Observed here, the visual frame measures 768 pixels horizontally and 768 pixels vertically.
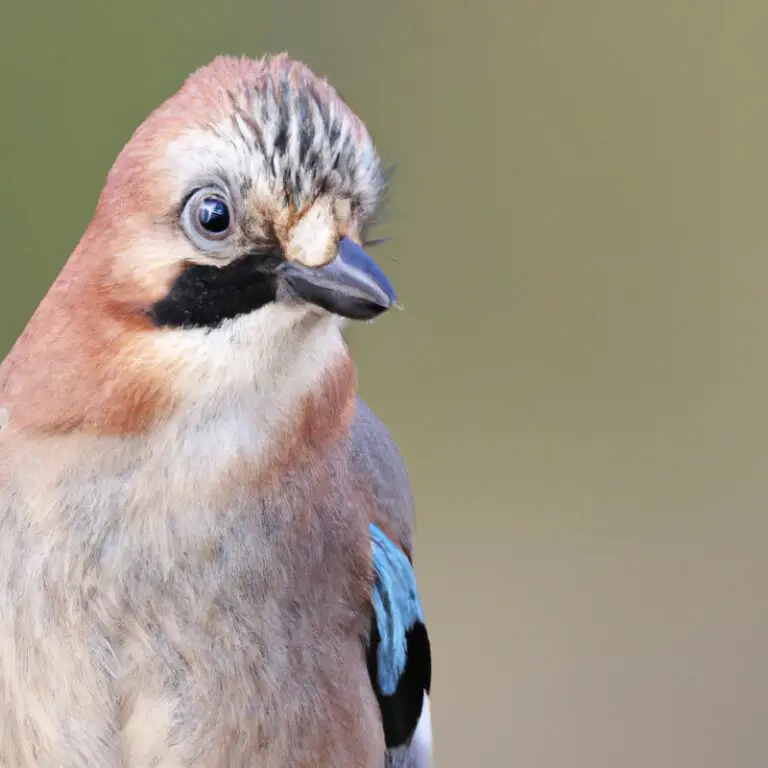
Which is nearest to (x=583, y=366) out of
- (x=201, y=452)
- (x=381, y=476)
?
(x=381, y=476)

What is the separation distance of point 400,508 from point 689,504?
0.95 meters

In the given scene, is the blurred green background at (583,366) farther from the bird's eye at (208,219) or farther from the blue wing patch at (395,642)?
the bird's eye at (208,219)

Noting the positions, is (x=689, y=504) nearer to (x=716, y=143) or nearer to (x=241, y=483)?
(x=716, y=143)

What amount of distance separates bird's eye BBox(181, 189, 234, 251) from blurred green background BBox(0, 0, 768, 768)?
42.5 inches

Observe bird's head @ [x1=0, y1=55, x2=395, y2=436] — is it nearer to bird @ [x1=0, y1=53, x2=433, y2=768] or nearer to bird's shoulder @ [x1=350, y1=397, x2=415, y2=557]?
bird @ [x1=0, y1=53, x2=433, y2=768]

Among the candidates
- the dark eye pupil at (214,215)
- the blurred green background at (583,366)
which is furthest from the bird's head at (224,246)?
the blurred green background at (583,366)

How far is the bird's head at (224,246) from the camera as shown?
2.34 ft

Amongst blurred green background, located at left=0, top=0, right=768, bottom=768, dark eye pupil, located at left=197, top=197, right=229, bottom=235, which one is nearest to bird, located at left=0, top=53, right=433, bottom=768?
dark eye pupil, located at left=197, top=197, right=229, bottom=235

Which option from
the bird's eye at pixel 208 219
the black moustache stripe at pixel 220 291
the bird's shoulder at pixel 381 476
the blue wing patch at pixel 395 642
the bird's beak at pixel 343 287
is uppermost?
the bird's eye at pixel 208 219

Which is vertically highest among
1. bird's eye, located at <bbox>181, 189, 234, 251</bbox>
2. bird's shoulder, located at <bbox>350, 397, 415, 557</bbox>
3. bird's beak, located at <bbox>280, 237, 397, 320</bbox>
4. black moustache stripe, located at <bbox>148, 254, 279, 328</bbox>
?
bird's eye, located at <bbox>181, 189, 234, 251</bbox>

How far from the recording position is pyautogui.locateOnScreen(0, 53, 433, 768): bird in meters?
0.72

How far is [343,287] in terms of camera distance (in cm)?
71

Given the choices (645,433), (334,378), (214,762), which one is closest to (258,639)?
(214,762)

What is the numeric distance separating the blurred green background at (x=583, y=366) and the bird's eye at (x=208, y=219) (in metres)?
1.08
